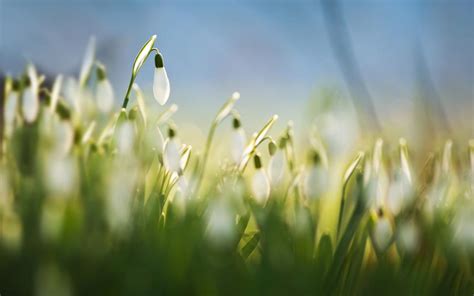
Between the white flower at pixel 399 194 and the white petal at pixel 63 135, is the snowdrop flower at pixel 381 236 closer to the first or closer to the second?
the white flower at pixel 399 194

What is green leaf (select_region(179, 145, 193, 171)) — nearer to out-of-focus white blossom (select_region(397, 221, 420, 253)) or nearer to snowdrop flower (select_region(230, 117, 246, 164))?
snowdrop flower (select_region(230, 117, 246, 164))

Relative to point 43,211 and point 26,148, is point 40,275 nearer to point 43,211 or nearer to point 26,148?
point 43,211

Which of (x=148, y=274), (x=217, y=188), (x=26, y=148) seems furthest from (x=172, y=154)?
(x=148, y=274)

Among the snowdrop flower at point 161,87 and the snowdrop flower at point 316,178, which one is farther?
the snowdrop flower at point 161,87

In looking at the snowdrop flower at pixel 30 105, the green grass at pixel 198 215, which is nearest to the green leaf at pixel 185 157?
the green grass at pixel 198 215

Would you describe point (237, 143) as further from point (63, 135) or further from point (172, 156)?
point (63, 135)

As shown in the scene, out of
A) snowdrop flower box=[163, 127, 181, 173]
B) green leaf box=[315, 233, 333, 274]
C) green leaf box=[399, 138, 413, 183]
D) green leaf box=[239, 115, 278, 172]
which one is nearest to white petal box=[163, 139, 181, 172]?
snowdrop flower box=[163, 127, 181, 173]
